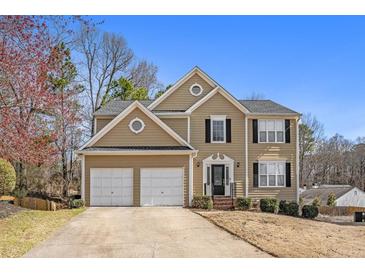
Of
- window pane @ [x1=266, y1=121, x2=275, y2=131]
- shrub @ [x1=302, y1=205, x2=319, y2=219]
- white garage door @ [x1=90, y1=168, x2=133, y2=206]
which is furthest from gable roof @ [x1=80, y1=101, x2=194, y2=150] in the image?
shrub @ [x1=302, y1=205, x2=319, y2=219]

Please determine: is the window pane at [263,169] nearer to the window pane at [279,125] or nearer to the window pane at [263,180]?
the window pane at [263,180]

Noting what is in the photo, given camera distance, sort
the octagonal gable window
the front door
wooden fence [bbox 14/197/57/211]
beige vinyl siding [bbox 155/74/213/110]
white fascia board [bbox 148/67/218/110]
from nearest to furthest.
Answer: wooden fence [bbox 14/197/57/211] → the octagonal gable window → the front door → white fascia board [bbox 148/67/218/110] → beige vinyl siding [bbox 155/74/213/110]

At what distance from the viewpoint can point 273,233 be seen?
545 inches

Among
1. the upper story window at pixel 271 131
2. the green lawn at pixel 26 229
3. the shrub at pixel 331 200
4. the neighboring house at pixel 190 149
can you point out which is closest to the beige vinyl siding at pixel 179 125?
the neighboring house at pixel 190 149

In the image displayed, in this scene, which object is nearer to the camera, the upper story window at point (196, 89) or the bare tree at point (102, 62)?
the upper story window at point (196, 89)

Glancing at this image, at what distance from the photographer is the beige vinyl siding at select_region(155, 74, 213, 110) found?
2331cm

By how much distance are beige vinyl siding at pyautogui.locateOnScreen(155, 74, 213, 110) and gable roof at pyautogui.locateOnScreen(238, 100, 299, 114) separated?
2631 mm

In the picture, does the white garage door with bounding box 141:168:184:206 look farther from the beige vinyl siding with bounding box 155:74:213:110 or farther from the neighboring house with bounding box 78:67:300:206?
the beige vinyl siding with bounding box 155:74:213:110

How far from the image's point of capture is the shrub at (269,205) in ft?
66.7

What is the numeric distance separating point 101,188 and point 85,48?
42.8 feet

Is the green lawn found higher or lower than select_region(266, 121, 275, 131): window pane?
lower

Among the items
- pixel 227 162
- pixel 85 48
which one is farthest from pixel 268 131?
pixel 85 48

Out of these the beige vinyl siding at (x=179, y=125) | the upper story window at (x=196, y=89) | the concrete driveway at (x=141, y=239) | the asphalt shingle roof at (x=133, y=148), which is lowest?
the concrete driveway at (x=141, y=239)

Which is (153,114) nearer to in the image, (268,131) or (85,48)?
(268,131)
